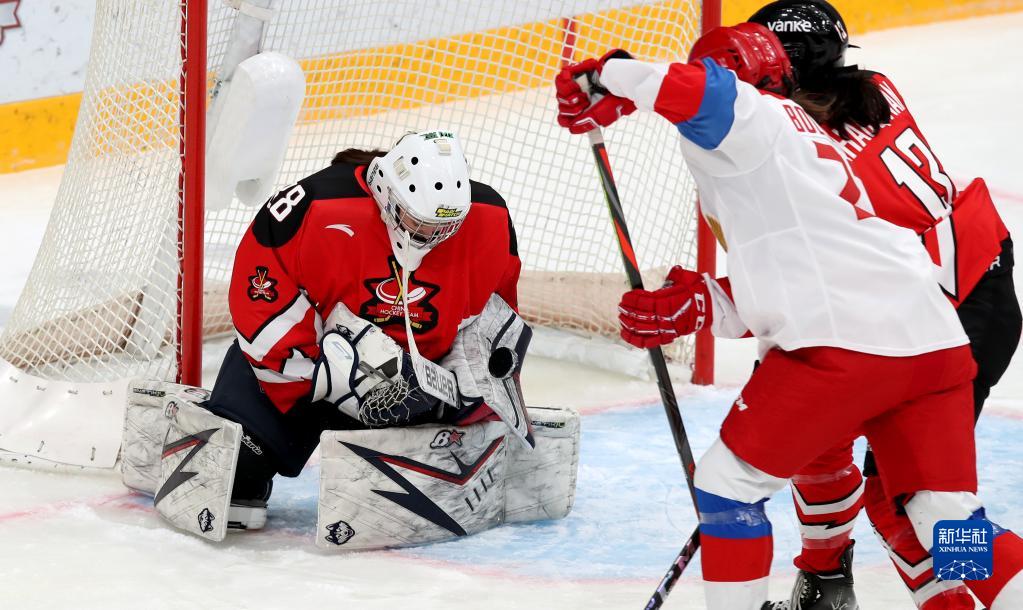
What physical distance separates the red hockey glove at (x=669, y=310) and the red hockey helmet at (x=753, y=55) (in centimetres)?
32

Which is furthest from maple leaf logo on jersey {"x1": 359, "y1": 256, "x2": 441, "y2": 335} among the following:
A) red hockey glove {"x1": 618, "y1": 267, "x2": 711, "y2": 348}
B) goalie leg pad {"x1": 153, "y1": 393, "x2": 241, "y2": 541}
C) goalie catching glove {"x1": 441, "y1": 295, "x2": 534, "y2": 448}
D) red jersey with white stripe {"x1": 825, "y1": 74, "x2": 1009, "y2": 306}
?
red jersey with white stripe {"x1": 825, "y1": 74, "x2": 1009, "y2": 306}

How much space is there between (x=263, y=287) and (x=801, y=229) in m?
1.26

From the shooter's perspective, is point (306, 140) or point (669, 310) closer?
point (669, 310)

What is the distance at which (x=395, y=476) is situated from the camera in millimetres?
2771

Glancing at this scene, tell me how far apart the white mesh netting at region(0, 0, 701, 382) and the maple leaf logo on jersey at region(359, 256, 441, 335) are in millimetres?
694

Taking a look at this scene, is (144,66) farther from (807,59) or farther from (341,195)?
(807,59)

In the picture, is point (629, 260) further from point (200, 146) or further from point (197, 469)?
point (200, 146)

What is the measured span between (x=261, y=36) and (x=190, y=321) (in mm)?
803

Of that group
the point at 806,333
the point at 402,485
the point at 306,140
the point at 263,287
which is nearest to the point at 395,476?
the point at 402,485

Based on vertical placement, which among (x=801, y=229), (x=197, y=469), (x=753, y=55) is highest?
(x=753, y=55)

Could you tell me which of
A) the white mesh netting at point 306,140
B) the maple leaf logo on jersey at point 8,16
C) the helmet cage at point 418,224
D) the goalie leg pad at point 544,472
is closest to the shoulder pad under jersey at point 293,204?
the helmet cage at point 418,224

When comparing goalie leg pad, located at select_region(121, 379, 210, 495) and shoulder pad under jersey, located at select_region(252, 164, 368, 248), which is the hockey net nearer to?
goalie leg pad, located at select_region(121, 379, 210, 495)

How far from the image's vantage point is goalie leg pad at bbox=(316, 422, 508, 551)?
2.73 m

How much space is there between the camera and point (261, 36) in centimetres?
352
